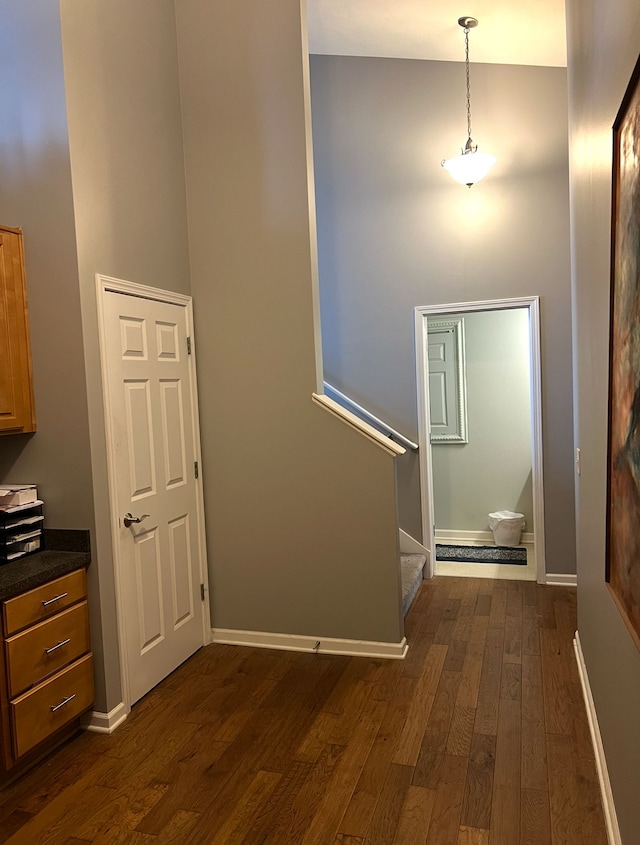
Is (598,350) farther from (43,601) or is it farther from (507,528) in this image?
(507,528)

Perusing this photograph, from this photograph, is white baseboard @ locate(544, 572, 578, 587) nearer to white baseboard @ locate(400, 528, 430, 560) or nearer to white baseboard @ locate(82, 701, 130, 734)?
white baseboard @ locate(400, 528, 430, 560)

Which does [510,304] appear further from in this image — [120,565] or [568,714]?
[120,565]

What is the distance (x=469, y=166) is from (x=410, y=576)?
2764 mm

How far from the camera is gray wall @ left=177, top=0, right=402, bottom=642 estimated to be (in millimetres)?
3377

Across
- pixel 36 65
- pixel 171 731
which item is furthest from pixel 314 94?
pixel 171 731

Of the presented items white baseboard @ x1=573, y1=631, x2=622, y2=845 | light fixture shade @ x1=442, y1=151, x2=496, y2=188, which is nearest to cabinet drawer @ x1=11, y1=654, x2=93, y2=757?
white baseboard @ x1=573, y1=631, x2=622, y2=845

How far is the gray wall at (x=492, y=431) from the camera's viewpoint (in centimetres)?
557

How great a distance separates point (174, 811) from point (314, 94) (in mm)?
4734

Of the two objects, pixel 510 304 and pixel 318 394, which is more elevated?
pixel 510 304

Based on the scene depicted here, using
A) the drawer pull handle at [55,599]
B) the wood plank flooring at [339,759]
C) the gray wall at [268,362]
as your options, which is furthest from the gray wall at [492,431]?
the drawer pull handle at [55,599]

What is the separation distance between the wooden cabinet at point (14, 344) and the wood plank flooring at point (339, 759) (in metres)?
1.43

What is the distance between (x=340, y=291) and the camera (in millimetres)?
4852

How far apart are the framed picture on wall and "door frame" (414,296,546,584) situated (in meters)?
2.63

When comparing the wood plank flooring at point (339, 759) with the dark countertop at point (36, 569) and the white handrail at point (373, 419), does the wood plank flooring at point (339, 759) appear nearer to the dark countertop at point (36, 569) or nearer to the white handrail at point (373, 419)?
the dark countertop at point (36, 569)
